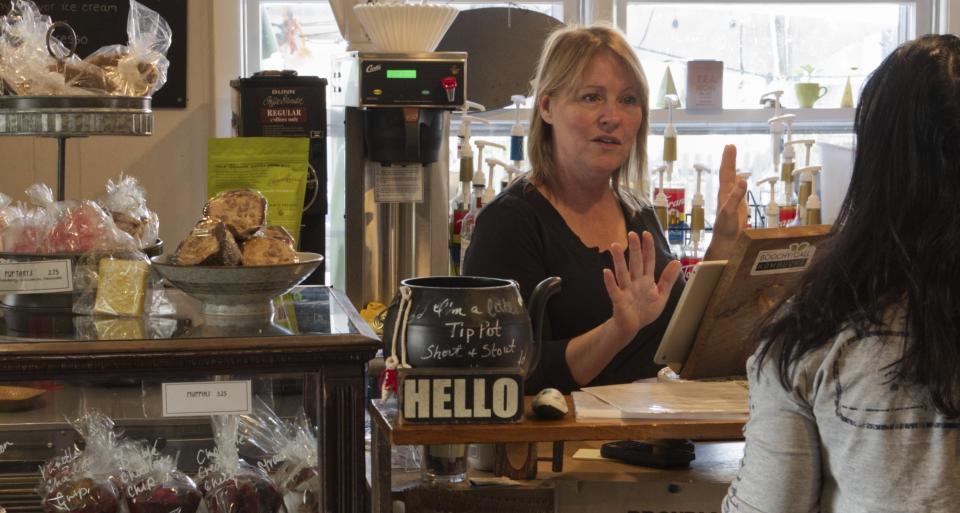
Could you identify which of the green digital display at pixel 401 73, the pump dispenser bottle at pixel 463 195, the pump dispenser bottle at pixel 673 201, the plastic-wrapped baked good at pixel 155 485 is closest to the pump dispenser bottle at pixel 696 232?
the pump dispenser bottle at pixel 673 201

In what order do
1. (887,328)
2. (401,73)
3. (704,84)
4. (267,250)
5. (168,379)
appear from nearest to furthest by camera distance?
(887,328) < (168,379) < (267,250) < (401,73) < (704,84)

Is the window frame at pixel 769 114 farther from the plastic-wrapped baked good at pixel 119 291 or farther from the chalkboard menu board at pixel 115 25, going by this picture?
the plastic-wrapped baked good at pixel 119 291

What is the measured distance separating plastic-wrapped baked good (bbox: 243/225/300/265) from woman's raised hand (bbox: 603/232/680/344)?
494mm

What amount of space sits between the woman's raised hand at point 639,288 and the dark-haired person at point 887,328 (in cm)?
66

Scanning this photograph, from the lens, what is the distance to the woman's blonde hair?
2320mm

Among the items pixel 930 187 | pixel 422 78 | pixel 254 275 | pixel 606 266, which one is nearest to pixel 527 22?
pixel 422 78

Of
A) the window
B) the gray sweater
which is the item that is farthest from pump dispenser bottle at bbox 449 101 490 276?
the gray sweater

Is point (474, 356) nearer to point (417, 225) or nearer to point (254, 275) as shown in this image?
point (254, 275)

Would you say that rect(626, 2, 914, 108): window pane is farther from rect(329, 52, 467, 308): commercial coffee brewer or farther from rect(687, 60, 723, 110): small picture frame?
rect(329, 52, 467, 308): commercial coffee brewer

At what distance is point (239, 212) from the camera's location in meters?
1.64

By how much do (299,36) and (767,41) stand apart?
170 cm

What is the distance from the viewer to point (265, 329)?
5.14ft

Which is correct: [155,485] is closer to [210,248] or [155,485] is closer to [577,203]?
[210,248]

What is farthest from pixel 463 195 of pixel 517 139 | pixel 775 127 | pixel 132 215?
pixel 132 215
